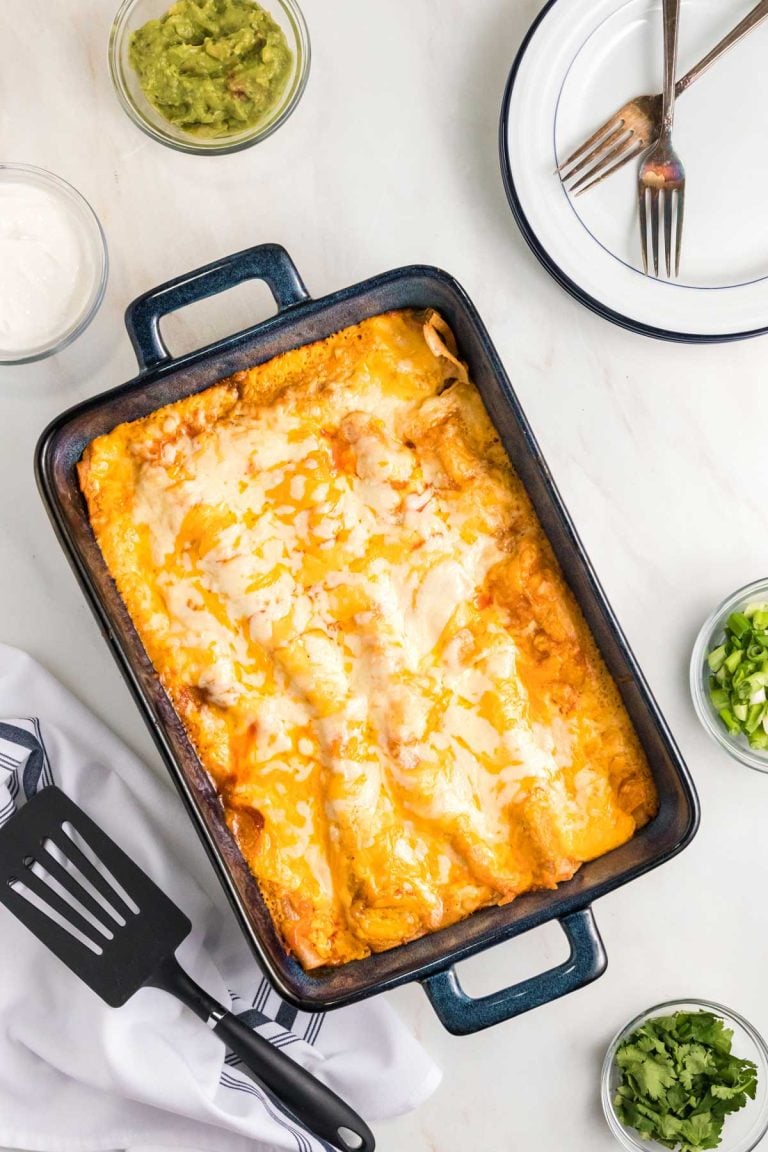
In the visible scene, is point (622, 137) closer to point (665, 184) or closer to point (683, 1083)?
point (665, 184)

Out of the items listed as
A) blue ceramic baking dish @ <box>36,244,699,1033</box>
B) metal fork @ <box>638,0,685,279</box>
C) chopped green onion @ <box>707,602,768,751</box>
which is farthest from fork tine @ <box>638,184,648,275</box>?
chopped green onion @ <box>707,602,768,751</box>

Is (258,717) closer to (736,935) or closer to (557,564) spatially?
(557,564)

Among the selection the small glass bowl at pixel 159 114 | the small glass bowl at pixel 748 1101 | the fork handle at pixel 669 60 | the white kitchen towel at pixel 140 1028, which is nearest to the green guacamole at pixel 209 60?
the small glass bowl at pixel 159 114

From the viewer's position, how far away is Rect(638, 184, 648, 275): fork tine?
194 centimetres

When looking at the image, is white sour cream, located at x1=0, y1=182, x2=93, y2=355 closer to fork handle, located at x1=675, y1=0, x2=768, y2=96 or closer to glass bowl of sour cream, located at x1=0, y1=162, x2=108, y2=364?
glass bowl of sour cream, located at x1=0, y1=162, x2=108, y2=364

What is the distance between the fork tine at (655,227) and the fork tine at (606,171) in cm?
7

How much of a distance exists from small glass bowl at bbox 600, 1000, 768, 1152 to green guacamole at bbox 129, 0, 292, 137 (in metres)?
1.87

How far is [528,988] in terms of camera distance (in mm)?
1723

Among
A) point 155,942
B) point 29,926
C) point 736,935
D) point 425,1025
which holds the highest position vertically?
point 29,926

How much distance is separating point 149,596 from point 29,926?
2.04 feet

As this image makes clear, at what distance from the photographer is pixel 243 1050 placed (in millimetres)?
1835

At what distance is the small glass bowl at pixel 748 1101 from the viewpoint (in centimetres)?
202

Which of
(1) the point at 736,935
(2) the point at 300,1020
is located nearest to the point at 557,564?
(1) the point at 736,935

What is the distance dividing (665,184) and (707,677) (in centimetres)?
93
